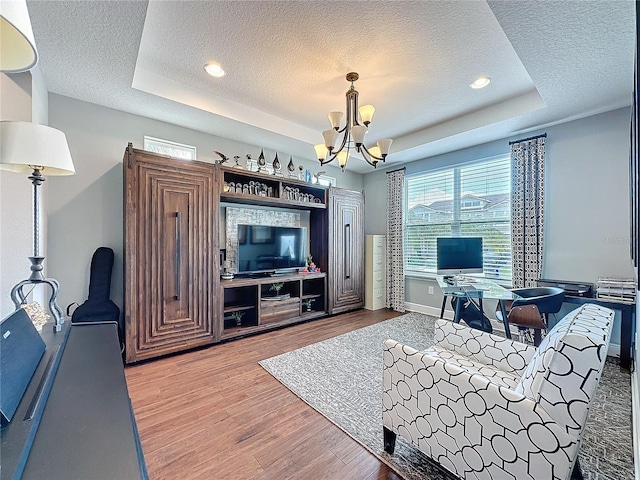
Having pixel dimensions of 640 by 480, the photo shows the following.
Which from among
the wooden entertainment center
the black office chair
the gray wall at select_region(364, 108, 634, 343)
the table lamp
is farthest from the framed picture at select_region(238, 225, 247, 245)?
the gray wall at select_region(364, 108, 634, 343)

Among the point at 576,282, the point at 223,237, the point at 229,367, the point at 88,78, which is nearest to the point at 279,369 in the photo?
the point at 229,367

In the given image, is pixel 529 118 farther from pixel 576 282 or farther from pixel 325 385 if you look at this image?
pixel 325 385

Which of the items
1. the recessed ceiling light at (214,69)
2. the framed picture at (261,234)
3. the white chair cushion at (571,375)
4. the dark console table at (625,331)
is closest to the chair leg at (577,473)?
the white chair cushion at (571,375)

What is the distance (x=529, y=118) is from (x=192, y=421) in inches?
175

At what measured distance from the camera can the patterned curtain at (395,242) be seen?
16.2 ft

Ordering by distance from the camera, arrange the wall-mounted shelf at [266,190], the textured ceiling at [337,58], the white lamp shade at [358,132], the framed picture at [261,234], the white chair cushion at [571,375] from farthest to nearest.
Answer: the framed picture at [261,234] < the wall-mounted shelf at [266,190] < the white lamp shade at [358,132] < the textured ceiling at [337,58] < the white chair cushion at [571,375]

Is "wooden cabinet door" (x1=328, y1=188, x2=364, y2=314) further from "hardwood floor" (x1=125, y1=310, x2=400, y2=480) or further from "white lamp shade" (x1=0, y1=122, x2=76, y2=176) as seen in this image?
"white lamp shade" (x1=0, y1=122, x2=76, y2=176)

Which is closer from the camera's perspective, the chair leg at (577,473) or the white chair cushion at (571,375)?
the white chair cushion at (571,375)

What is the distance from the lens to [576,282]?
10.4 ft

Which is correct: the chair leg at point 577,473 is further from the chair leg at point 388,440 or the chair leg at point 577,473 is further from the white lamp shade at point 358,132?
the white lamp shade at point 358,132

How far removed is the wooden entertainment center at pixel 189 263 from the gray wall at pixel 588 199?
311cm

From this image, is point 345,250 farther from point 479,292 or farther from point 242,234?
point 479,292

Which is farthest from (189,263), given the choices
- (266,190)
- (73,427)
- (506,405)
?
(506,405)

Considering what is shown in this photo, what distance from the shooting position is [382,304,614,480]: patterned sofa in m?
1.04
